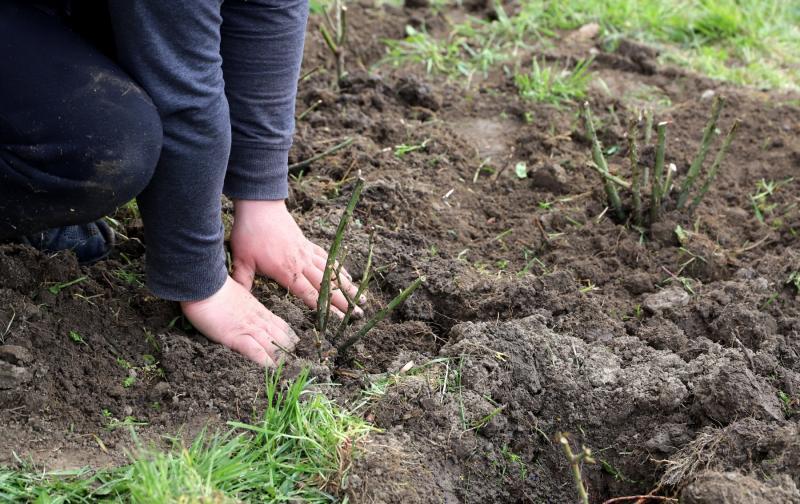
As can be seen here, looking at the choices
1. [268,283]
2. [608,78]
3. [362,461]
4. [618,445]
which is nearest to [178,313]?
[268,283]

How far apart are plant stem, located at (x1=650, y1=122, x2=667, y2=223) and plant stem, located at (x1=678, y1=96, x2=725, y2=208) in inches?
3.2

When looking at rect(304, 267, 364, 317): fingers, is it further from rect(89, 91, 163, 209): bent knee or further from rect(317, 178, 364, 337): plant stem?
rect(89, 91, 163, 209): bent knee

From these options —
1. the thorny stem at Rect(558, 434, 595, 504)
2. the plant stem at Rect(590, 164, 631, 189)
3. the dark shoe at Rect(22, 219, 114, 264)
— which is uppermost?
the thorny stem at Rect(558, 434, 595, 504)

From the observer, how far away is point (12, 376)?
202cm

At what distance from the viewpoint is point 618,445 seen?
2.18 meters

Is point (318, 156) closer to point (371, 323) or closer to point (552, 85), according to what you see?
point (371, 323)

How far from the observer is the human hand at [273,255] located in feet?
8.03

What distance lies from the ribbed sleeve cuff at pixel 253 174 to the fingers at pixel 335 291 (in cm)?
22

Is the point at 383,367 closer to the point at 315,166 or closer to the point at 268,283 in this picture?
the point at 268,283

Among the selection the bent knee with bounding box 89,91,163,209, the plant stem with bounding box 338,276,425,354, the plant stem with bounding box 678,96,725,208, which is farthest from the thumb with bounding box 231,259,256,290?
the plant stem with bounding box 678,96,725,208

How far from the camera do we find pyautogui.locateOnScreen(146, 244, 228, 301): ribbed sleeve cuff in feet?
7.00

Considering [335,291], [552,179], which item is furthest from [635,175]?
[335,291]

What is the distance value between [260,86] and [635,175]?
114 centimetres

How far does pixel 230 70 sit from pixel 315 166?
74 cm
